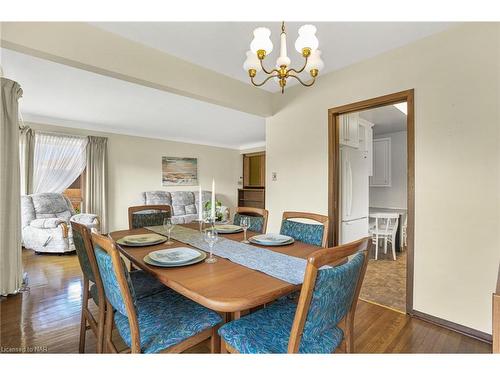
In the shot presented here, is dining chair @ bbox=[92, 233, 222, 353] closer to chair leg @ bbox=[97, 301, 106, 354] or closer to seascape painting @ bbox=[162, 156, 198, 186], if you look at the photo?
chair leg @ bbox=[97, 301, 106, 354]

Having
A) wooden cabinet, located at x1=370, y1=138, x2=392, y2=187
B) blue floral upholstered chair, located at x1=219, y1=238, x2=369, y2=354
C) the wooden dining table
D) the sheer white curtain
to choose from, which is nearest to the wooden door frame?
blue floral upholstered chair, located at x1=219, y1=238, x2=369, y2=354

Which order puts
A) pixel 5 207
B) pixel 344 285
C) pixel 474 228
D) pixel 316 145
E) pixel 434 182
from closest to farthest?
1. pixel 344 285
2. pixel 474 228
3. pixel 434 182
4. pixel 5 207
5. pixel 316 145

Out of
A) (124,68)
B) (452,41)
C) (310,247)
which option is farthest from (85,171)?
(452,41)

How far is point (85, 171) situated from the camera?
16.2ft

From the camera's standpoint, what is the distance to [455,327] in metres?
1.87

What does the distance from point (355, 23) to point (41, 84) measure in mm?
3470

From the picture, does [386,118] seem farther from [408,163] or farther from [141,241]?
[141,241]

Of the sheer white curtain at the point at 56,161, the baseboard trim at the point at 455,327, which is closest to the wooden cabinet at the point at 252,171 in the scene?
the sheer white curtain at the point at 56,161

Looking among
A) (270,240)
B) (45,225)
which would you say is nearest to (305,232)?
(270,240)

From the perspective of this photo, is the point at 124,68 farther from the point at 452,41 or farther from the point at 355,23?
the point at 452,41

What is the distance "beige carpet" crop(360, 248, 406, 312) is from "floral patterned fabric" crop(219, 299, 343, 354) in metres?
1.53

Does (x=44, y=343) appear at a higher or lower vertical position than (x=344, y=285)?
lower

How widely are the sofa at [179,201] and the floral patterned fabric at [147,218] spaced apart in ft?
9.95

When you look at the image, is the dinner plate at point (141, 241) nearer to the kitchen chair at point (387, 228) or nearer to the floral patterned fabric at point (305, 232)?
the floral patterned fabric at point (305, 232)
